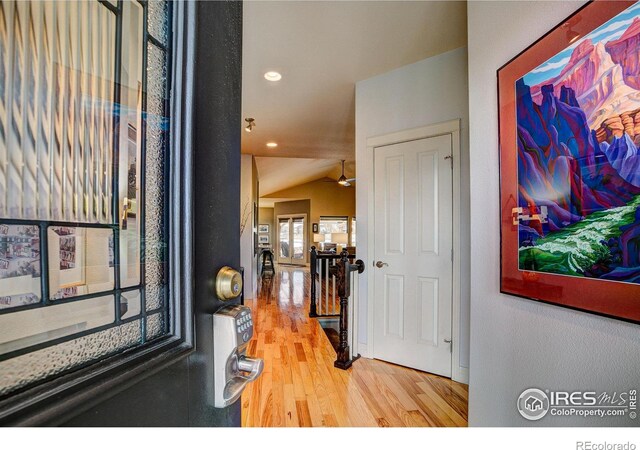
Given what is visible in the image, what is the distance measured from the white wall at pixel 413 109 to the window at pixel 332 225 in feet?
28.2

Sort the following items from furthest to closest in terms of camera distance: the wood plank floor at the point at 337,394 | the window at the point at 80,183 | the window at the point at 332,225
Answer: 1. the window at the point at 332,225
2. the wood plank floor at the point at 337,394
3. the window at the point at 80,183

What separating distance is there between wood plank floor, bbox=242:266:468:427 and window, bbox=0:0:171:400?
174cm

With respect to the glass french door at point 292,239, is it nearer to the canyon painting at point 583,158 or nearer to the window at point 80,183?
the canyon painting at point 583,158

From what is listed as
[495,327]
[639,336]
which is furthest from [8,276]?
[495,327]

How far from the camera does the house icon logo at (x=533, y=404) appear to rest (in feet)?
3.60

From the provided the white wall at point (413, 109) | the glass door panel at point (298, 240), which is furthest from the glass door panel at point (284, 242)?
the white wall at point (413, 109)

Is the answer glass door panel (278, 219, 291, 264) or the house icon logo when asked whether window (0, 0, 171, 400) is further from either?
glass door panel (278, 219, 291, 264)

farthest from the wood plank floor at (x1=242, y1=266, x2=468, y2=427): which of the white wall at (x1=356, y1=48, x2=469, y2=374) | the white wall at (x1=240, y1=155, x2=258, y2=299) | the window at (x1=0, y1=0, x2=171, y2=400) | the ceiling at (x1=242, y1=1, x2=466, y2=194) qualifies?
the ceiling at (x1=242, y1=1, x2=466, y2=194)

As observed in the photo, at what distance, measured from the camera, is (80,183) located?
1.13ft

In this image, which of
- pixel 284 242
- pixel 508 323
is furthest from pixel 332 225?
pixel 508 323

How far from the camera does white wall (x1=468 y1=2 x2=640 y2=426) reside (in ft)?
2.97

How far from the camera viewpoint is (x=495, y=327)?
52.2 inches

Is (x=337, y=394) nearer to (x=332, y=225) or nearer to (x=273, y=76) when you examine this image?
(x=273, y=76)

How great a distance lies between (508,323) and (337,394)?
137cm
